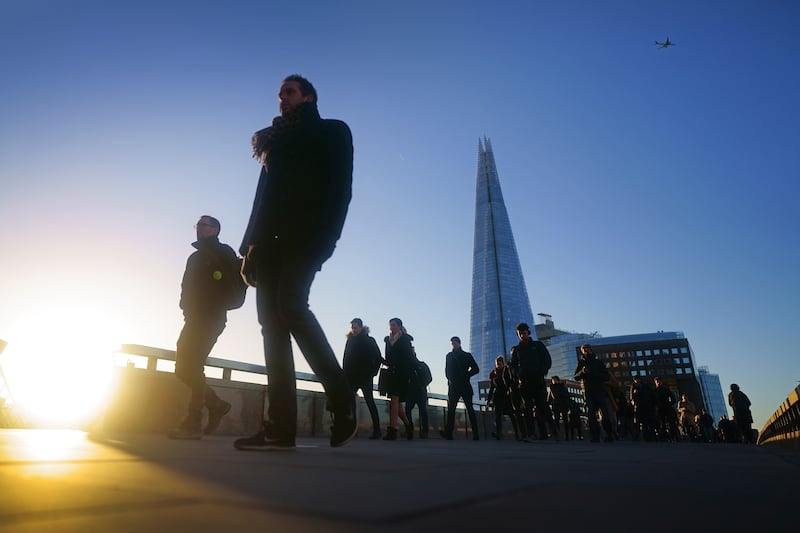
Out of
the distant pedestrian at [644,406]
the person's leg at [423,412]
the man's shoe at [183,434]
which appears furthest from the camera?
the distant pedestrian at [644,406]

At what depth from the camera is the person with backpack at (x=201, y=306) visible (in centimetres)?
462

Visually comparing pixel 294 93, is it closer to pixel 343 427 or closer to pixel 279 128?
pixel 279 128

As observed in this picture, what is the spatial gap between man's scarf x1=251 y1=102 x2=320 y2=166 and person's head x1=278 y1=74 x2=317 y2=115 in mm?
59

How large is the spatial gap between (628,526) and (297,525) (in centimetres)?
46

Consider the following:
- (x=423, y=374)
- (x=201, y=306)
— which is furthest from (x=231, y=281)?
(x=423, y=374)

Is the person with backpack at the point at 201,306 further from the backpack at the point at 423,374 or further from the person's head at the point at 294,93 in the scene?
the backpack at the point at 423,374

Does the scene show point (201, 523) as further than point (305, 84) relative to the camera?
No

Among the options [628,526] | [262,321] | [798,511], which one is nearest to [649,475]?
[798,511]

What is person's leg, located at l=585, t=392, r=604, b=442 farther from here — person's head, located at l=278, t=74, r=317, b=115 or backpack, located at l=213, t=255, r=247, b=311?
person's head, located at l=278, t=74, r=317, b=115

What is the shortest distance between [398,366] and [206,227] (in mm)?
4308

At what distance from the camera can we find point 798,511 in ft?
2.73

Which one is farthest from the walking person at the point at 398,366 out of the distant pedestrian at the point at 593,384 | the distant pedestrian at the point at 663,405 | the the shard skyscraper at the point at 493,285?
the the shard skyscraper at the point at 493,285

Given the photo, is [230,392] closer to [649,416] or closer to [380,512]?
[380,512]

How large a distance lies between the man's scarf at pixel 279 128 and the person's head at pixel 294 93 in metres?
0.06
